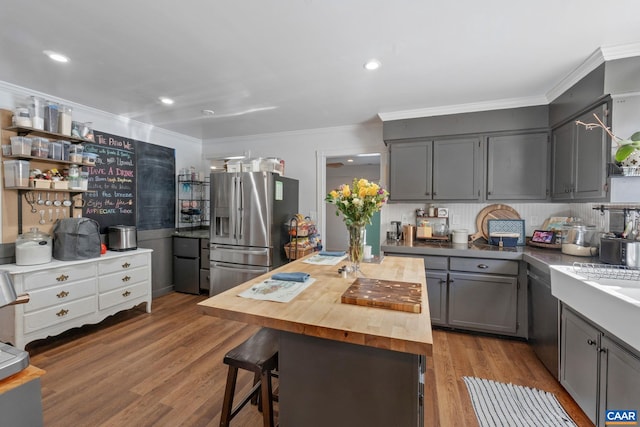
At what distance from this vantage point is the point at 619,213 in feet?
7.21

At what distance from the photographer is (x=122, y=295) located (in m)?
3.03

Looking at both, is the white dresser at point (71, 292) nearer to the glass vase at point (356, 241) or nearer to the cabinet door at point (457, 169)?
the glass vase at point (356, 241)

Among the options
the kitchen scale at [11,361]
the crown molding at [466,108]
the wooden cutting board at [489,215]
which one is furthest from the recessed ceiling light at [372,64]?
the kitchen scale at [11,361]

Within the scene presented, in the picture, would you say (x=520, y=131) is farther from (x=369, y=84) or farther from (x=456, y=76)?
(x=369, y=84)

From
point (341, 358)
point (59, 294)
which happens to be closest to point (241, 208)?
point (59, 294)

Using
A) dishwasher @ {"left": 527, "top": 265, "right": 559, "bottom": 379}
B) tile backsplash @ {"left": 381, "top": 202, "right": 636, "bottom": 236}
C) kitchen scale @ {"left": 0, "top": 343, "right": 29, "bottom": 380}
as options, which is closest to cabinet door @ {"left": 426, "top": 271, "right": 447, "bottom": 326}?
dishwasher @ {"left": 527, "top": 265, "right": 559, "bottom": 379}

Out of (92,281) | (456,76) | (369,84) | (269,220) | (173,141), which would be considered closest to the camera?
(456,76)

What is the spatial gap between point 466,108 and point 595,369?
2.48 metres

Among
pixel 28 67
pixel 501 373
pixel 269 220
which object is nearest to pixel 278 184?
pixel 269 220

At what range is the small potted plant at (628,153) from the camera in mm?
1806

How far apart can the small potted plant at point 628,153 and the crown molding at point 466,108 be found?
1.00 meters

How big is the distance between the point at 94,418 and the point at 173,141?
11.9ft

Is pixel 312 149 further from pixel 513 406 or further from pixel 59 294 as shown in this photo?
Result: pixel 513 406

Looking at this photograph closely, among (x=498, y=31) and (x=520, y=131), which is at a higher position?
(x=498, y=31)
